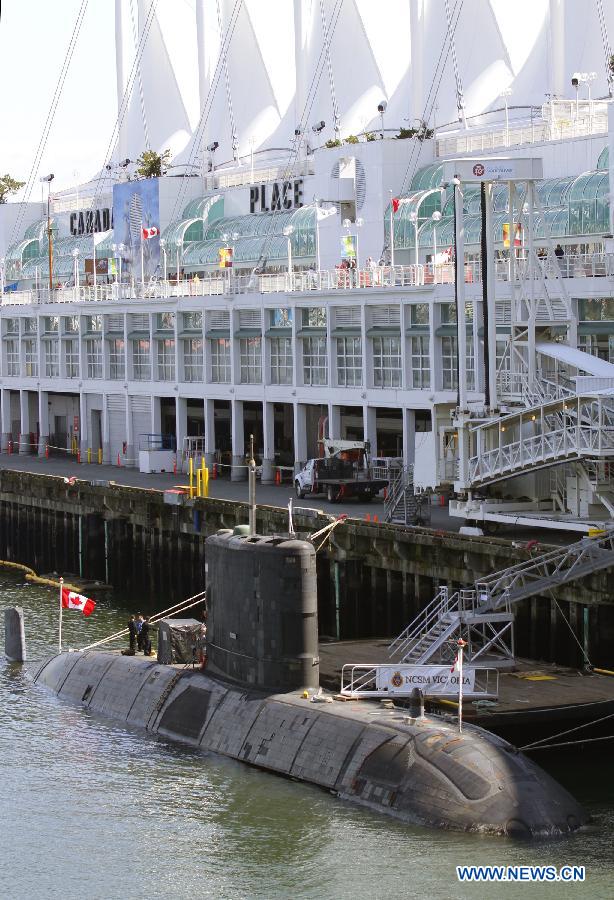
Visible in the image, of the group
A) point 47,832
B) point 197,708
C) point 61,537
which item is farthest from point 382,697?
point 61,537

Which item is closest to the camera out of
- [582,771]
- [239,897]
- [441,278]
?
[239,897]

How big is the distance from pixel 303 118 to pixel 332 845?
84784 millimetres

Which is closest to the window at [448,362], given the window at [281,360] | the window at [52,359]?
the window at [281,360]

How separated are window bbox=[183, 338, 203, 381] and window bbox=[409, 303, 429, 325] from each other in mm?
15970

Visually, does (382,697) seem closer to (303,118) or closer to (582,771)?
(582,771)

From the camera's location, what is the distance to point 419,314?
2362 inches

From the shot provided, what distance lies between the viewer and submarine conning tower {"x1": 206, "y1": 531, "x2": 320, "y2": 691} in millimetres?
Result: 32750

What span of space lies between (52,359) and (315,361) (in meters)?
25.4

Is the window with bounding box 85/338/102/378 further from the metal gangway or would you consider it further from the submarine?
the metal gangway

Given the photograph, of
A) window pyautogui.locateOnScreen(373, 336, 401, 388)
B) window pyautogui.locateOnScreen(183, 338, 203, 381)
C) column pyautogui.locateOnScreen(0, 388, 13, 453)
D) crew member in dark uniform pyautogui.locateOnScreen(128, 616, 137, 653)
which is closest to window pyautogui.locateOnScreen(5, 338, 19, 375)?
column pyautogui.locateOnScreen(0, 388, 13, 453)

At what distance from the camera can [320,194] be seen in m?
78.3

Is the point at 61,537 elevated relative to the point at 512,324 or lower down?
lower down

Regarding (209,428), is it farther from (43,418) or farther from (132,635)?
(132,635)

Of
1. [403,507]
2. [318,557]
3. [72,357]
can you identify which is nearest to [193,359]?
[72,357]
